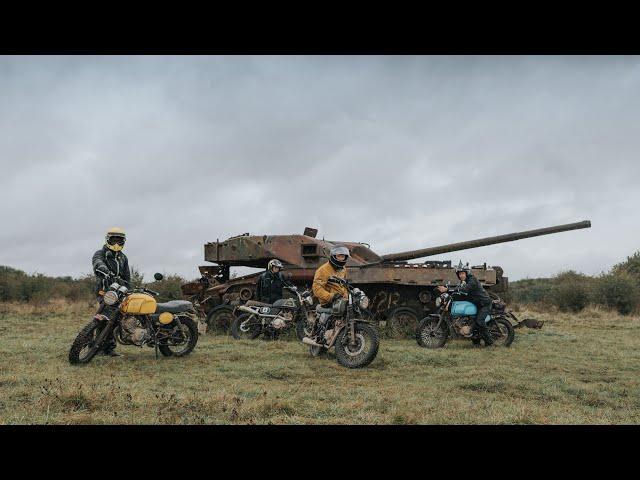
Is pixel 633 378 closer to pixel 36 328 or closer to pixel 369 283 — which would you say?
pixel 369 283

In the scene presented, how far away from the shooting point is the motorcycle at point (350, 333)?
28.0ft

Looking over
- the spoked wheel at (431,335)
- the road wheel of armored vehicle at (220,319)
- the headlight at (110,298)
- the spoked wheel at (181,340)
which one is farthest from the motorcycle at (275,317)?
the headlight at (110,298)

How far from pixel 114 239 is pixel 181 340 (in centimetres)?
189

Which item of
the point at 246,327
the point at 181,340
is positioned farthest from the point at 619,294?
the point at 181,340

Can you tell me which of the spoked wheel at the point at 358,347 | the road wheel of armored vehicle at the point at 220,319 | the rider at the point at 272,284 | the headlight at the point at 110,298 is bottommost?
the spoked wheel at the point at 358,347

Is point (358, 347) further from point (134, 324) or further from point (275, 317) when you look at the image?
point (275, 317)

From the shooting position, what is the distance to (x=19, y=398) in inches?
251

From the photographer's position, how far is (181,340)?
9.55 m

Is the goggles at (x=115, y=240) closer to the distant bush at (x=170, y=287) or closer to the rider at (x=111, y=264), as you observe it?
the rider at (x=111, y=264)

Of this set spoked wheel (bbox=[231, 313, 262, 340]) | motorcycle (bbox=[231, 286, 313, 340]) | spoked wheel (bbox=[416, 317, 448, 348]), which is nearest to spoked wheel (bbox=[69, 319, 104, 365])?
motorcycle (bbox=[231, 286, 313, 340])

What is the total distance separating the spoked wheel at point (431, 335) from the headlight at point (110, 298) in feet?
18.2

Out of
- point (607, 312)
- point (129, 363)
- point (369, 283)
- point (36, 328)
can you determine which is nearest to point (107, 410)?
point (129, 363)

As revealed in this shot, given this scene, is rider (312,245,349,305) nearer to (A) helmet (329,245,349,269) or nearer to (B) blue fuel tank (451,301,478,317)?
(A) helmet (329,245,349,269)

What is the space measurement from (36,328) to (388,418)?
42.2 ft
